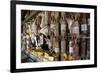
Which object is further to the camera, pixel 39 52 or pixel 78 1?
pixel 78 1

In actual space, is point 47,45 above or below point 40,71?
above

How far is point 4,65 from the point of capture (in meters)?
1.82

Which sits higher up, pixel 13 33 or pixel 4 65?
pixel 13 33

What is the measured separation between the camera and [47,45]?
77.0 inches

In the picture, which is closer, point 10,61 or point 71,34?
point 10,61

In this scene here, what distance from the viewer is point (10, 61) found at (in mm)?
1834

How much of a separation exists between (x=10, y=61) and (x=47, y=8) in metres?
0.60

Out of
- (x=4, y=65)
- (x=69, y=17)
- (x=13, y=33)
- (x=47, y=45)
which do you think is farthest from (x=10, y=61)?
(x=69, y=17)

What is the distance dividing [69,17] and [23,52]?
57 cm

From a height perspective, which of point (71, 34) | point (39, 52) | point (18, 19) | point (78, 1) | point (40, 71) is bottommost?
point (40, 71)

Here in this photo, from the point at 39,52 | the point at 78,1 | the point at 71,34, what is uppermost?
the point at 78,1

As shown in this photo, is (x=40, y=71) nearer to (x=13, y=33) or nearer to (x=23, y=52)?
(x=23, y=52)

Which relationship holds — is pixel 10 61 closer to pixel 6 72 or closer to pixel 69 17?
pixel 6 72

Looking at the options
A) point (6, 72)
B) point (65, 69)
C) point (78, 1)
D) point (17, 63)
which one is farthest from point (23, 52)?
point (78, 1)
